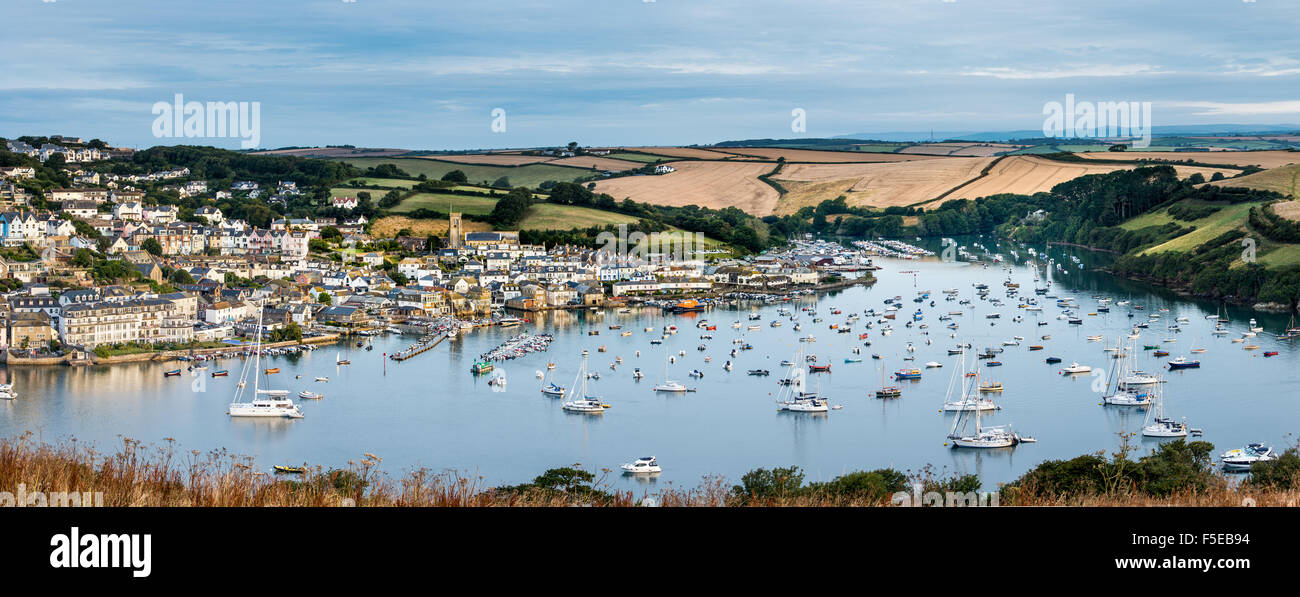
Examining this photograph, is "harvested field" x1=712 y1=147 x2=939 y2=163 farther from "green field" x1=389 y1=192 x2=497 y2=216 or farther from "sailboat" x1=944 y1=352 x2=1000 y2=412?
"sailboat" x1=944 y1=352 x2=1000 y2=412

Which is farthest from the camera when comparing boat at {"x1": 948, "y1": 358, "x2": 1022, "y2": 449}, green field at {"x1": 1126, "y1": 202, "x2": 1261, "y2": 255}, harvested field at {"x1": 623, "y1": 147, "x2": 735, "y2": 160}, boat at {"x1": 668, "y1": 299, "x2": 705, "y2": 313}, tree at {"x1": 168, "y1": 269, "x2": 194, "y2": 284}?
harvested field at {"x1": 623, "y1": 147, "x2": 735, "y2": 160}

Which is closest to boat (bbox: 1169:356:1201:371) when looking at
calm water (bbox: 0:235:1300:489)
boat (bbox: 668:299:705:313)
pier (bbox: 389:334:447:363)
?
calm water (bbox: 0:235:1300:489)

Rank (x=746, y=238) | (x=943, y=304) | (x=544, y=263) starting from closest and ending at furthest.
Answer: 1. (x=943, y=304)
2. (x=544, y=263)
3. (x=746, y=238)

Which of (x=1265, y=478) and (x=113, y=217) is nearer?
(x=1265, y=478)

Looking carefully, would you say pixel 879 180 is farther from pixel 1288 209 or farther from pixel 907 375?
pixel 907 375

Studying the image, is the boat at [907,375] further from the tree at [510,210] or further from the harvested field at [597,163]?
the harvested field at [597,163]
